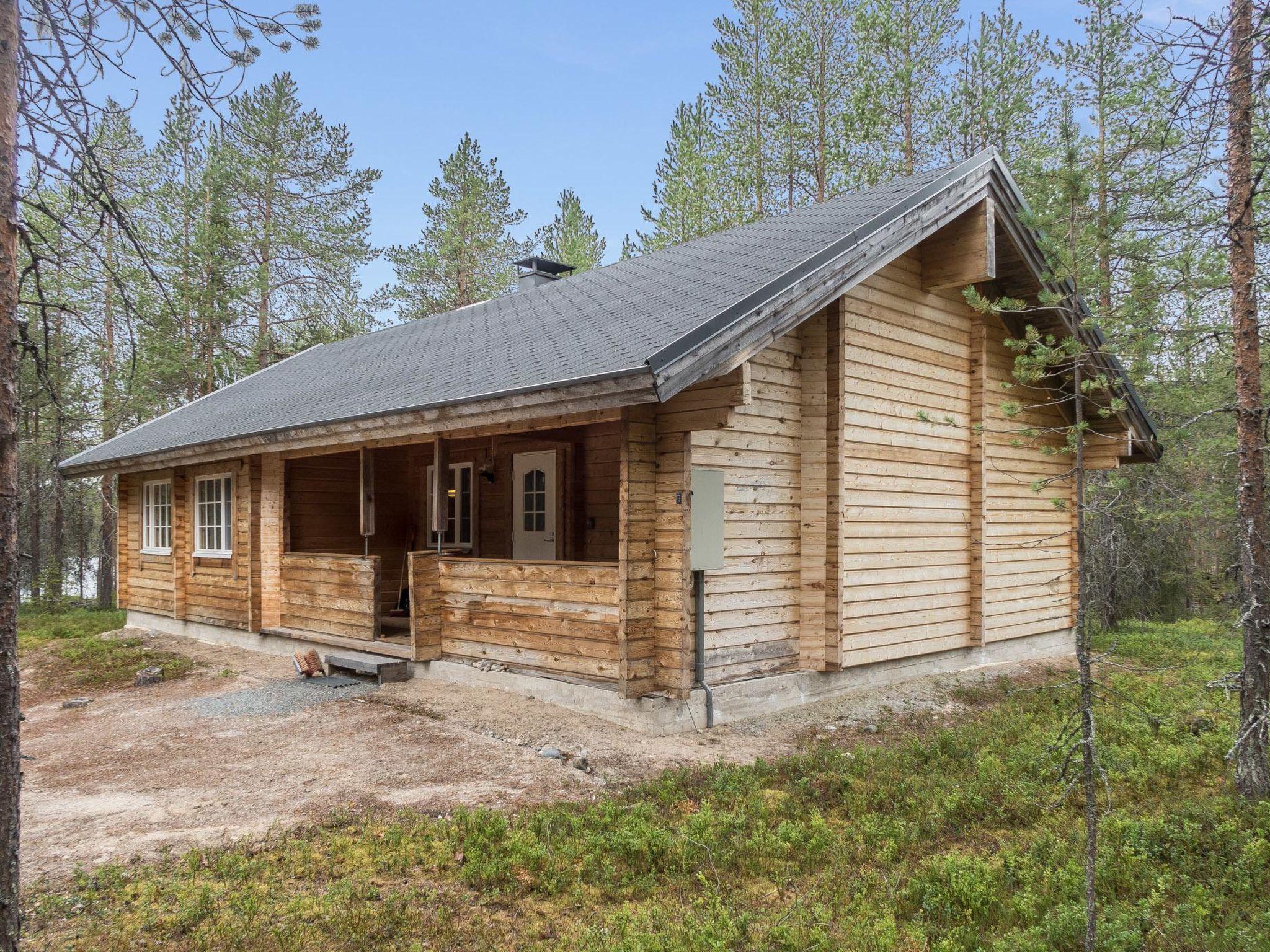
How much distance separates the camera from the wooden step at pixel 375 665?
9.05 m

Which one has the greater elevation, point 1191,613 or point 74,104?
point 74,104

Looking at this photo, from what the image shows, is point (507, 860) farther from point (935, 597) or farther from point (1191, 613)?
point (1191, 613)

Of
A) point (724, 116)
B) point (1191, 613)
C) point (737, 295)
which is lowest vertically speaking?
point (1191, 613)

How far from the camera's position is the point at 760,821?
5.04 m

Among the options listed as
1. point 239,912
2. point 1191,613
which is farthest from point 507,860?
point 1191,613

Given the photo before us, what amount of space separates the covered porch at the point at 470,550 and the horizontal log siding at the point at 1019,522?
4.60 meters

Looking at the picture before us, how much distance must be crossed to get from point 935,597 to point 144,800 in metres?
7.81

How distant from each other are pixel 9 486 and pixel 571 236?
28617mm

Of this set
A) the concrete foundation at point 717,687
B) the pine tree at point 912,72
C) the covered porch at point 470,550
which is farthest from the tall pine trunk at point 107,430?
the pine tree at point 912,72

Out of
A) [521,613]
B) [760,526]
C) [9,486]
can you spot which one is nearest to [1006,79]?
[760,526]

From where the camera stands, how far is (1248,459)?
5.09 metres

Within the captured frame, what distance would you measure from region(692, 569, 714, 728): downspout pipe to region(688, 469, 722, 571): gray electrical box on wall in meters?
0.14

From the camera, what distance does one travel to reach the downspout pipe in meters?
7.36

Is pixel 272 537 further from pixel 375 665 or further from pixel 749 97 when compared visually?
pixel 749 97
